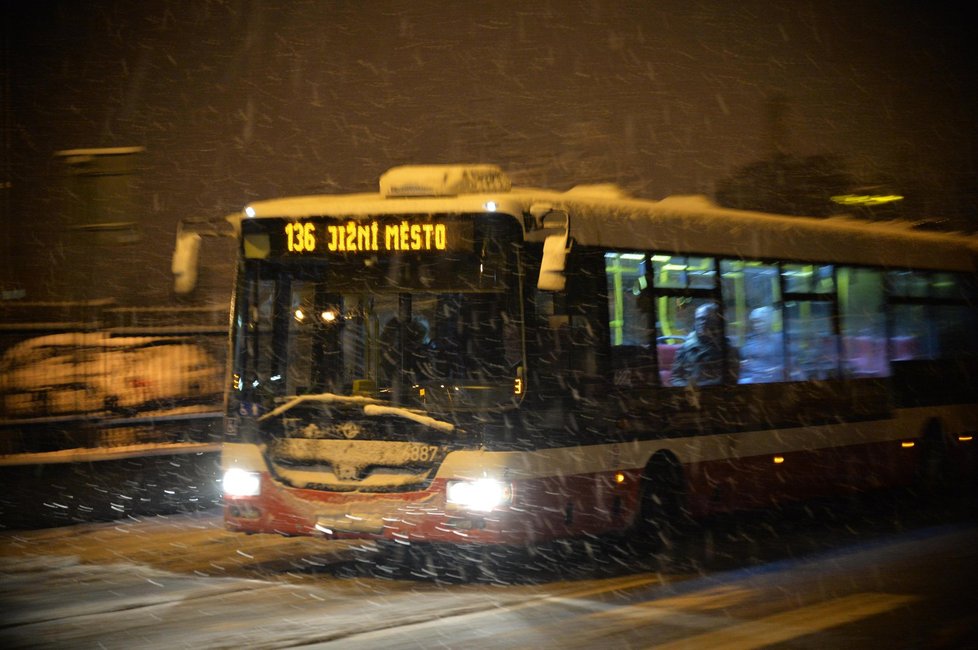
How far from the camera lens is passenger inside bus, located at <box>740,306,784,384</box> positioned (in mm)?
12495

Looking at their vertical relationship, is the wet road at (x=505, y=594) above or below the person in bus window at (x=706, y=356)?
below

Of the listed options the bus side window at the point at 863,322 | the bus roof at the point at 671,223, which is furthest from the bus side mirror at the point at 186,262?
the bus side window at the point at 863,322

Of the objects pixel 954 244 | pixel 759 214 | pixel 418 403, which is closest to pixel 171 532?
pixel 418 403

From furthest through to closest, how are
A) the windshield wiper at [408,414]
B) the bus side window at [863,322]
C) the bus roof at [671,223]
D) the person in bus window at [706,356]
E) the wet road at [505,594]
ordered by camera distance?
the bus side window at [863,322]
the person in bus window at [706,356]
the bus roof at [671,223]
the windshield wiper at [408,414]
the wet road at [505,594]

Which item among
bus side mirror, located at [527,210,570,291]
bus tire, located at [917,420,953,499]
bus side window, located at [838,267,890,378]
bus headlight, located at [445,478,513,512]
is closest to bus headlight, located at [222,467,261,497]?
bus headlight, located at [445,478,513,512]

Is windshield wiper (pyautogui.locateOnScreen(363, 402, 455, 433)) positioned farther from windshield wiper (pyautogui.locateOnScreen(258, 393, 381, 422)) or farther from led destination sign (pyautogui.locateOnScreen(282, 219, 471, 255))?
led destination sign (pyautogui.locateOnScreen(282, 219, 471, 255))

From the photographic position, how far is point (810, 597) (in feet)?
29.6

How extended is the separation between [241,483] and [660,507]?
373cm

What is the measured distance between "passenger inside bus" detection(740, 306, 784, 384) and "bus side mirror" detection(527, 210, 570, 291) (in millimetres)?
3478

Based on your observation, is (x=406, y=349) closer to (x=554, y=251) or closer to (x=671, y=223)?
(x=554, y=251)

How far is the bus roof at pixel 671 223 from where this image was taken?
10195mm

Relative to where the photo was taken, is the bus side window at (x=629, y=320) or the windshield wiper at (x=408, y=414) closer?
the windshield wiper at (x=408, y=414)

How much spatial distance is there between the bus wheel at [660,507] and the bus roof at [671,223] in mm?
2010

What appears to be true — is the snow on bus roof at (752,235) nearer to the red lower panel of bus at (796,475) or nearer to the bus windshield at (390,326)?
the bus windshield at (390,326)
